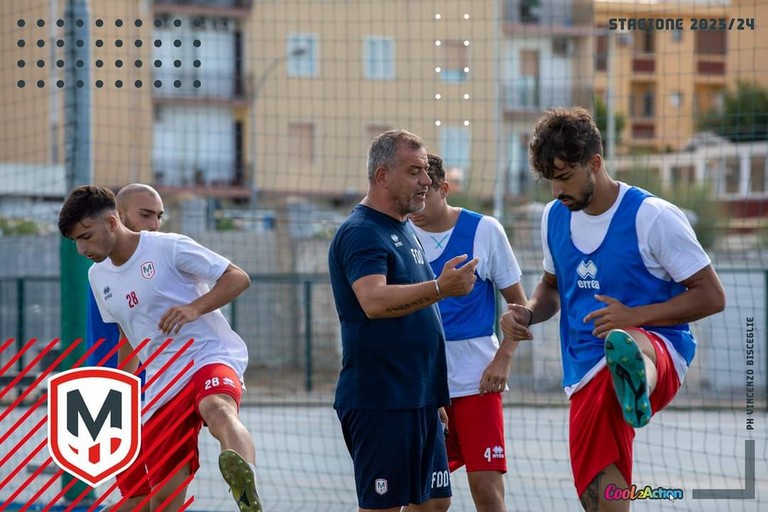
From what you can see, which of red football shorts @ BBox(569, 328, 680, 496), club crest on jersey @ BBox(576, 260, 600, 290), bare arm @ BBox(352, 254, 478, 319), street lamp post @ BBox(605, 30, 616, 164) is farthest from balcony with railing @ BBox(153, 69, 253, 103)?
red football shorts @ BBox(569, 328, 680, 496)

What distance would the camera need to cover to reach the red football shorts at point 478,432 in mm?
5855

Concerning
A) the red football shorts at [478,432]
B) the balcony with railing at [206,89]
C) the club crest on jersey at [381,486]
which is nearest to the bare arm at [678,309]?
the club crest on jersey at [381,486]

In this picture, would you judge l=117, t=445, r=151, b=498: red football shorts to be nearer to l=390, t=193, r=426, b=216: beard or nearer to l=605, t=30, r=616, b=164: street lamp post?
l=390, t=193, r=426, b=216: beard

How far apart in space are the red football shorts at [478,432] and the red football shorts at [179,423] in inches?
43.0

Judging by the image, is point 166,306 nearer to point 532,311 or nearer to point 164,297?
point 164,297

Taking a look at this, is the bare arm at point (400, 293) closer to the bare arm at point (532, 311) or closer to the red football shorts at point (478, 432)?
the bare arm at point (532, 311)

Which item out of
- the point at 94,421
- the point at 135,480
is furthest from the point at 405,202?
the point at 94,421

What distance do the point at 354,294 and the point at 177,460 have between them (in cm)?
160

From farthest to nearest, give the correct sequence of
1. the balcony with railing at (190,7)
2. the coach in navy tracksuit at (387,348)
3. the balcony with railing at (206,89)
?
the balcony with railing at (206,89), the balcony with railing at (190,7), the coach in navy tracksuit at (387,348)

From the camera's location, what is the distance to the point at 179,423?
5.85 meters

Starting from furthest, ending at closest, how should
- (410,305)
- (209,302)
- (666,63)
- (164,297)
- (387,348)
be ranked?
(666,63) < (164,297) < (209,302) < (387,348) < (410,305)

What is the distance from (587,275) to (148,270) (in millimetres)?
2229

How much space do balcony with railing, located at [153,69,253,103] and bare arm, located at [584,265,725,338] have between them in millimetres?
9977

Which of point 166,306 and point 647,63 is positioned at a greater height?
point 647,63
